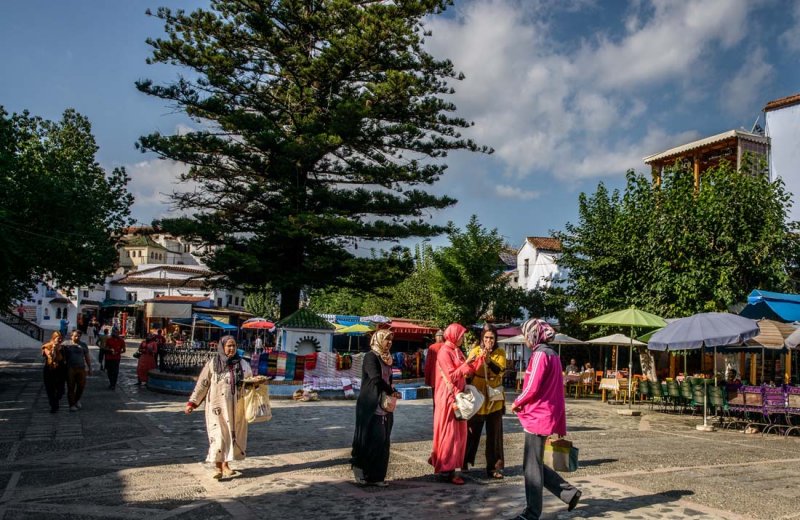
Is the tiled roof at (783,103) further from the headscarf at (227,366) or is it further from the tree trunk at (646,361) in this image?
the headscarf at (227,366)

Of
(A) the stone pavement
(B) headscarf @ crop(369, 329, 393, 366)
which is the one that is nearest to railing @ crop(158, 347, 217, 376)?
(A) the stone pavement

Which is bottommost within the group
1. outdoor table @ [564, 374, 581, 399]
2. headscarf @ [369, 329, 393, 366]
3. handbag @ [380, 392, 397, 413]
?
outdoor table @ [564, 374, 581, 399]

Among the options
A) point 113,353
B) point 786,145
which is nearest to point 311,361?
point 113,353

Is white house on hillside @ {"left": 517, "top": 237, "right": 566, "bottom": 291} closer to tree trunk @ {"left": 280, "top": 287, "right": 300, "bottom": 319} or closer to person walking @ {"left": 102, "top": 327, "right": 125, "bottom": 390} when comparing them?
tree trunk @ {"left": 280, "top": 287, "right": 300, "bottom": 319}

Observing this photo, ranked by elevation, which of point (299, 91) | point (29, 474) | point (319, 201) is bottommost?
point (29, 474)

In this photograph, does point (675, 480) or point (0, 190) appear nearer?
point (675, 480)

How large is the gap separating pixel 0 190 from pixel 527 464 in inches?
666

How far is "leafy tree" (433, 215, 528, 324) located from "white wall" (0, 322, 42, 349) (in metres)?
25.4

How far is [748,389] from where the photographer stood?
43.0 ft

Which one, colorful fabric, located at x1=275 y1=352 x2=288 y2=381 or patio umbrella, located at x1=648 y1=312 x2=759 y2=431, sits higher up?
patio umbrella, located at x1=648 y1=312 x2=759 y2=431

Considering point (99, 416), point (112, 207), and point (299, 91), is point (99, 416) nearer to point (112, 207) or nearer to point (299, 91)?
point (299, 91)

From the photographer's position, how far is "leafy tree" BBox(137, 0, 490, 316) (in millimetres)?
20922

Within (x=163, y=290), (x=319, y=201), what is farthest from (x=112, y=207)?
(x=163, y=290)

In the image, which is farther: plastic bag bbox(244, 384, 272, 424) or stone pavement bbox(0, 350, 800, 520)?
plastic bag bbox(244, 384, 272, 424)
